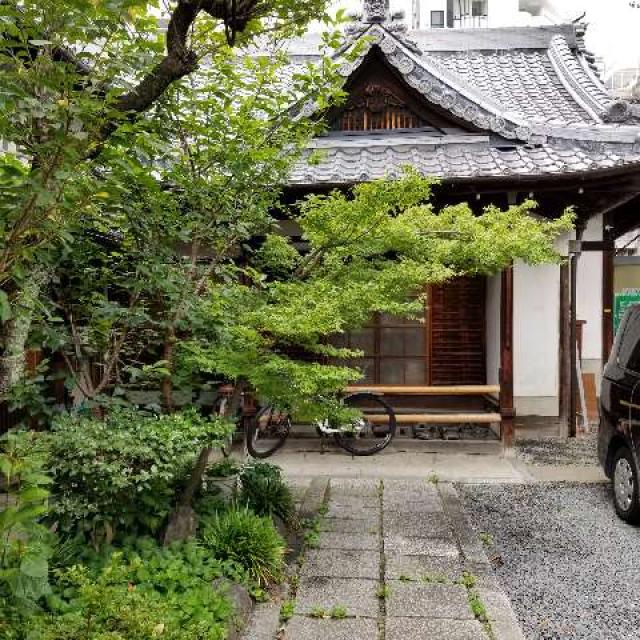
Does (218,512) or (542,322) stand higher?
(542,322)

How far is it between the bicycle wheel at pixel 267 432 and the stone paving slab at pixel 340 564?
3534 mm

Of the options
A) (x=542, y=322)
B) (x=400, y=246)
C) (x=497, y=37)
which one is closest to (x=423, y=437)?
Result: (x=542, y=322)

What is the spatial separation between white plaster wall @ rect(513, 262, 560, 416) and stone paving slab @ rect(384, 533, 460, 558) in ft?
16.9

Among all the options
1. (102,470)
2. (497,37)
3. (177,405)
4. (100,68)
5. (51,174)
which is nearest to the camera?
(51,174)

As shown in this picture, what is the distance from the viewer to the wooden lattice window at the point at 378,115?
10656mm

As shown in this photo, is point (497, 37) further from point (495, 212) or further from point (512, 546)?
point (512, 546)

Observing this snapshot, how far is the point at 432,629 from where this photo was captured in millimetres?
4152

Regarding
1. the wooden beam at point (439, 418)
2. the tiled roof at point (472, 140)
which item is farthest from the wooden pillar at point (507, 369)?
the tiled roof at point (472, 140)

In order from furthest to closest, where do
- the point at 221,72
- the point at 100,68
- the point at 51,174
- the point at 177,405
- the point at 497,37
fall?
1. the point at 497,37
2. the point at 177,405
3. the point at 221,72
4. the point at 100,68
5. the point at 51,174

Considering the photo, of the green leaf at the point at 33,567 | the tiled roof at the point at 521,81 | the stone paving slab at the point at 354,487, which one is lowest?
the stone paving slab at the point at 354,487

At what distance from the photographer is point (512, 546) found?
577cm

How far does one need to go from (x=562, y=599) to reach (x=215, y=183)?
416 centimetres

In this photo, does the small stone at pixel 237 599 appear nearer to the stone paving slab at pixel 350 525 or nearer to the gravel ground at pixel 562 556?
the stone paving slab at pixel 350 525

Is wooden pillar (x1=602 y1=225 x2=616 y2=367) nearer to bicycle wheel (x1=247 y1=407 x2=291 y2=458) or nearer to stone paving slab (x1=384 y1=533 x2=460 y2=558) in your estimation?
bicycle wheel (x1=247 y1=407 x2=291 y2=458)
